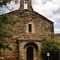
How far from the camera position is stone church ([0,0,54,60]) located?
49.8 metres

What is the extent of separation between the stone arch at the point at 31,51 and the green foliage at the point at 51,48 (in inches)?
41.8

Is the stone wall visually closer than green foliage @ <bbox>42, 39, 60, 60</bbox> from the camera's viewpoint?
No

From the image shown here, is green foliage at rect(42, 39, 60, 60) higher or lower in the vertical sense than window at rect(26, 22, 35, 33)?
lower

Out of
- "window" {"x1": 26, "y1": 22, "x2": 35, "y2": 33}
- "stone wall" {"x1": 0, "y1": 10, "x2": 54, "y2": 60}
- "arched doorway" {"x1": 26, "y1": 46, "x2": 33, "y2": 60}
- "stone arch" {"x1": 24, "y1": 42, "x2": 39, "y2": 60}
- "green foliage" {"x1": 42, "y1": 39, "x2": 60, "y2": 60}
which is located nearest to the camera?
"green foliage" {"x1": 42, "y1": 39, "x2": 60, "y2": 60}

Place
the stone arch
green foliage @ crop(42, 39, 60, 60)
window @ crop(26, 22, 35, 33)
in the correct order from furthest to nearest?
1. window @ crop(26, 22, 35, 33)
2. the stone arch
3. green foliage @ crop(42, 39, 60, 60)

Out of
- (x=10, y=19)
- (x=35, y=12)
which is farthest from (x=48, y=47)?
(x=10, y=19)

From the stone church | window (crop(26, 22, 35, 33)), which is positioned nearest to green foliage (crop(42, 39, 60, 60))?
the stone church

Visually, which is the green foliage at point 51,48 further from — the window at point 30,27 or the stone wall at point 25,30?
the window at point 30,27

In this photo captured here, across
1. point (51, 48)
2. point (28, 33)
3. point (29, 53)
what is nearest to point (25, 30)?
point (28, 33)

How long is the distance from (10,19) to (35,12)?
18022 mm

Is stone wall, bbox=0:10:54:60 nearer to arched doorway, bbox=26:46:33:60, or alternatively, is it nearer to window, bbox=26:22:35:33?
window, bbox=26:22:35:33

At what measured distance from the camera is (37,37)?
50844mm

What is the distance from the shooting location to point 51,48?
162 ft

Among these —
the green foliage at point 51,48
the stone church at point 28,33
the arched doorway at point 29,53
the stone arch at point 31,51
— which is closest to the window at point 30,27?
the stone church at point 28,33
